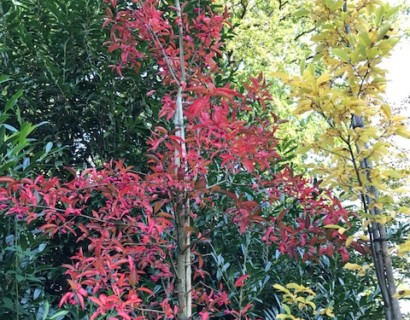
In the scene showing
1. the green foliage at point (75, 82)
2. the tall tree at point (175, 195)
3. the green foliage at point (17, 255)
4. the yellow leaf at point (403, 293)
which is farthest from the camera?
the green foliage at point (75, 82)

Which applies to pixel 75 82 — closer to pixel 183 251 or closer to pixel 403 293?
pixel 183 251

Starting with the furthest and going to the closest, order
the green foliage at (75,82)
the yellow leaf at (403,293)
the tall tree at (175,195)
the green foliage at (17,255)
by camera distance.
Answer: the green foliage at (75,82)
the green foliage at (17,255)
the tall tree at (175,195)
the yellow leaf at (403,293)

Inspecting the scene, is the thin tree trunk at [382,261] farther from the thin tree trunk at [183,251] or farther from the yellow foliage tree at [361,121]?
the thin tree trunk at [183,251]

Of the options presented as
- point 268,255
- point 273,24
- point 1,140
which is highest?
point 273,24

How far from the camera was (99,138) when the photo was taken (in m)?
2.68

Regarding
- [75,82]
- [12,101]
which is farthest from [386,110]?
[75,82]

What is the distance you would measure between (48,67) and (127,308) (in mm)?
1592

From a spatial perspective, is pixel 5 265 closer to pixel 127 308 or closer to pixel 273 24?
pixel 127 308

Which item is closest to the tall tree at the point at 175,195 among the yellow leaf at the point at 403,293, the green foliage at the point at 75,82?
the yellow leaf at the point at 403,293

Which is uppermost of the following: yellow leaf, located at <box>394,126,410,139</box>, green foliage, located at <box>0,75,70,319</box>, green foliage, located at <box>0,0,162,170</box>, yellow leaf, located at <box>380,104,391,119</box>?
green foliage, located at <box>0,0,162,170</box>

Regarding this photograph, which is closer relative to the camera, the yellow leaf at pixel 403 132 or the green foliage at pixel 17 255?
the yellow leaf at pixel 403 132

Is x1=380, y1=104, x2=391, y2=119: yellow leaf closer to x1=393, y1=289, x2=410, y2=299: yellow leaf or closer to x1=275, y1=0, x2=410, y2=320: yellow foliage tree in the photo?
x1=275, y1=0, x2=410, y2=320: yellow foliage tree

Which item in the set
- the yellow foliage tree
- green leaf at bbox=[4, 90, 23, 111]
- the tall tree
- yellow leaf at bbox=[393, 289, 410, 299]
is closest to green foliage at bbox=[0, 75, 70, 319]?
green leaf at bbox=[4, 90, 23, 111]

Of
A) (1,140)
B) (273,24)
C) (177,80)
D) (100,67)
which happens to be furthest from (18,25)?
(273,24)
